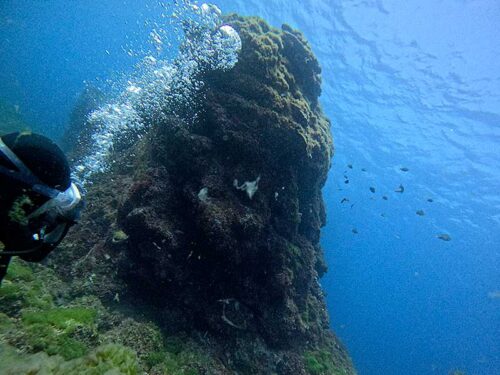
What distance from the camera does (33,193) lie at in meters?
2.48

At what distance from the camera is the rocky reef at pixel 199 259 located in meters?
5.86

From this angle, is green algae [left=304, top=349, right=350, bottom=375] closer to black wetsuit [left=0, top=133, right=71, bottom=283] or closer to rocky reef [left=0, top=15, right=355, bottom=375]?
rocky reef [left=0, top=15, right=355, bottom=375]

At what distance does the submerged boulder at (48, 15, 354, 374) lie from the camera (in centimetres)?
719

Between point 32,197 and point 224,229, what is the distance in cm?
488

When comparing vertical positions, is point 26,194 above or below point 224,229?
below

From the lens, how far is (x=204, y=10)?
11.4 meters

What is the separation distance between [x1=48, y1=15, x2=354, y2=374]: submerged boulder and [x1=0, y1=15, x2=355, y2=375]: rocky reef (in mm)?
33

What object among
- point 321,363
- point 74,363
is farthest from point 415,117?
point 74,363

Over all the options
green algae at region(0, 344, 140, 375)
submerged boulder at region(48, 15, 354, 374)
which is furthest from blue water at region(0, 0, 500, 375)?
green algae at region(0, 344, 140, 375)

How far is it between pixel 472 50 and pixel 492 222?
27.2 m

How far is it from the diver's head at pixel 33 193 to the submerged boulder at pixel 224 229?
433cm

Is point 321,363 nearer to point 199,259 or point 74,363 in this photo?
point 199,259

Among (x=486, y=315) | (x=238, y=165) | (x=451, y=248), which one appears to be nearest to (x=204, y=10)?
(x=238, y=165)

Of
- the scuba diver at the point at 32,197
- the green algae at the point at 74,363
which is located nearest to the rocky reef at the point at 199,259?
the green algae at the point at 74,363
